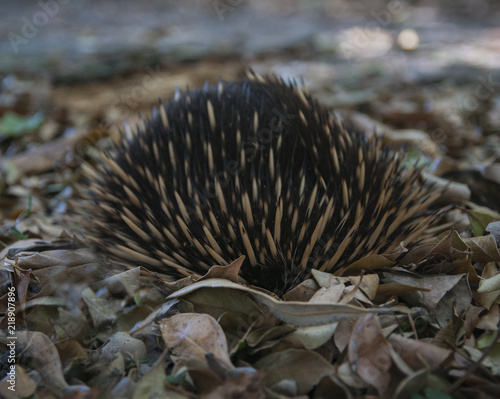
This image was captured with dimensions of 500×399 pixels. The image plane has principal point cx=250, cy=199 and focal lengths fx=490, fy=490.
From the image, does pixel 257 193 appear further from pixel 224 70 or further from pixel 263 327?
pixel 224 70

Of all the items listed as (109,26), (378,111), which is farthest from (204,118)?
(109,26)

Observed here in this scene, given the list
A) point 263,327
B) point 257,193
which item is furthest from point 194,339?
point 257,193

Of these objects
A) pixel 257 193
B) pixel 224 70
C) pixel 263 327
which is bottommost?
pixel 263 327

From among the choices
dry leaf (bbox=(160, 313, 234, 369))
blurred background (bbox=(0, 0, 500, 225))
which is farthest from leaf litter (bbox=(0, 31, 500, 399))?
blurred background (bbox=(0, 0, 500, 225))

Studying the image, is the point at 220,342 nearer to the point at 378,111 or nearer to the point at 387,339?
the point at 387,339

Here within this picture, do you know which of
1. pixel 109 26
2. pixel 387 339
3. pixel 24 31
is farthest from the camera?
pixel 109 26

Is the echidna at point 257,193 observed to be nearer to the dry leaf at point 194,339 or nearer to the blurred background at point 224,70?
the dry leaf at point 194,339

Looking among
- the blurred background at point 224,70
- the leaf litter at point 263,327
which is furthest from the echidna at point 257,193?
the blurred background at point 224,70

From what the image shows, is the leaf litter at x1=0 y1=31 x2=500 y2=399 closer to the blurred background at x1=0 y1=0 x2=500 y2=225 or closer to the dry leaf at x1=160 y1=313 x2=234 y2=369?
the dry leaf at x1=160 y1=313 x2=234 y2=369
